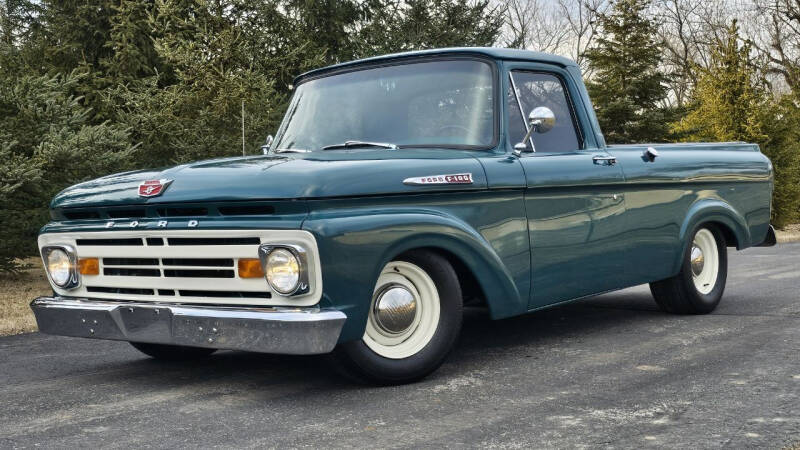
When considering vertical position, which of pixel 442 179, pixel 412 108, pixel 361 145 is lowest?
pixel 442 179

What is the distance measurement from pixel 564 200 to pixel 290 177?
1952 mm

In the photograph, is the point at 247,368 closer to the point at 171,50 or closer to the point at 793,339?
the point at 793,339

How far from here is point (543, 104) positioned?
5.73 m

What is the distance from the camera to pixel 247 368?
5125mm

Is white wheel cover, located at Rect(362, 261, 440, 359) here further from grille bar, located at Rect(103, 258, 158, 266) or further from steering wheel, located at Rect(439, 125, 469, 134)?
grille bar, located at Rect(103, 258, 158, 266)

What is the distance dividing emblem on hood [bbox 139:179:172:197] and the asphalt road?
1.03 m

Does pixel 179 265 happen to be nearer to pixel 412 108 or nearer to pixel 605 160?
pixel 412 108

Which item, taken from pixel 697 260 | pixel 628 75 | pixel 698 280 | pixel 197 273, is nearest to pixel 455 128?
pixel 197 273

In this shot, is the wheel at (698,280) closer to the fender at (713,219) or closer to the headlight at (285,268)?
the fender at (713,219)

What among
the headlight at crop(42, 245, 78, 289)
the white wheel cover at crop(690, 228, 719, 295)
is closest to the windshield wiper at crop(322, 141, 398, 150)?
the headlight at crop(42, 245, 78, 289)

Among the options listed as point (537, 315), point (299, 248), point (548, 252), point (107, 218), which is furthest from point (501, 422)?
point (537, 315)

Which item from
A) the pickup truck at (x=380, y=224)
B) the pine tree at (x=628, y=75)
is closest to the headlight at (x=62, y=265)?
the pickup truck at (x=380, y=224)

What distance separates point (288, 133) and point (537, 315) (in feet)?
8.23

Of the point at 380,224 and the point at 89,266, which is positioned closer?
the point at 380,224
